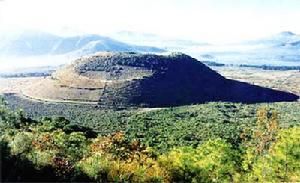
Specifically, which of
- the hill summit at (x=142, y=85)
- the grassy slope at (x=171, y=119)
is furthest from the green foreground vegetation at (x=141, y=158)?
the hill summit at (x=142, y=85)

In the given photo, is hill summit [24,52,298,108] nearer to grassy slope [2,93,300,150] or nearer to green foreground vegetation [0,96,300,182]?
grassy slope [2,93,300,150]

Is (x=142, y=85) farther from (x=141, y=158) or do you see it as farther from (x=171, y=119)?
(x=141, y=158)

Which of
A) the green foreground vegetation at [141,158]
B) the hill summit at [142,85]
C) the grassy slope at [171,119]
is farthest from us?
the hill summit at [142,85]

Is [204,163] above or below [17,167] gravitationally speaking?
below

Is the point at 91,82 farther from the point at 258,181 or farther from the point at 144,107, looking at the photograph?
the point at 258,181

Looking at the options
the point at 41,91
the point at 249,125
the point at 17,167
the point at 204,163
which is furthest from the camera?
the point at 41,91

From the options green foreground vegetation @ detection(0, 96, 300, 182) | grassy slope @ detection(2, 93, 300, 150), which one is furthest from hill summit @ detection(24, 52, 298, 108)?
green foreground vegetation @ detection(0, 96, 300, 182)

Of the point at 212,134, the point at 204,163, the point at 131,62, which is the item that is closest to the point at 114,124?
the point at 212,134

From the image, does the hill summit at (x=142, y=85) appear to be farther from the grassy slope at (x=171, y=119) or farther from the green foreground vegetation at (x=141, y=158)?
the green foreground vegetation at (x=141, y=158)
